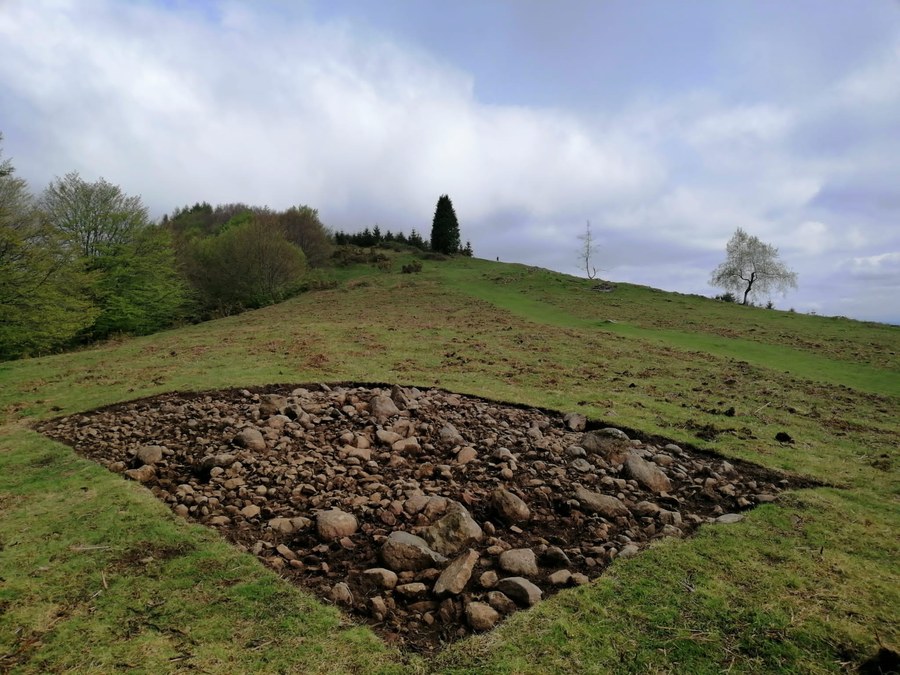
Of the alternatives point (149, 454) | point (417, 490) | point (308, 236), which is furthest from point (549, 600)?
point (308, 236)

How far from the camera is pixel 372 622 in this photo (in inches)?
150

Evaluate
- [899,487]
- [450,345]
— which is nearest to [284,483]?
[899,487]

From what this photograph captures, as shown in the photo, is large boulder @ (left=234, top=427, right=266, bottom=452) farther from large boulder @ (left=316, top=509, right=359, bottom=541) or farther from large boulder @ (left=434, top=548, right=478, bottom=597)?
large boulder @ (left=434, top=548, right=478, bottom=597)

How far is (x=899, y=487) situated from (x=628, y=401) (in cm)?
508

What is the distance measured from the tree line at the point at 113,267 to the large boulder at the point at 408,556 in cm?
2614

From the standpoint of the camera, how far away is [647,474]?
6.80 metres

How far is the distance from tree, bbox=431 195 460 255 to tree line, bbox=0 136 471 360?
18.8 meters

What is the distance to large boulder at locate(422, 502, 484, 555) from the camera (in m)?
4.90

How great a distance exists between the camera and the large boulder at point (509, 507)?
5.54 m

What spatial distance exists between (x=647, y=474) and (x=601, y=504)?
4.56 feet

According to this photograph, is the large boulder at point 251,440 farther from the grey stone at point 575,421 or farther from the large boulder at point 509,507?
the grey stone at point 575,421

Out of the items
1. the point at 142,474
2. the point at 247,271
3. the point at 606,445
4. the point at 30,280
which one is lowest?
the point at 142,474

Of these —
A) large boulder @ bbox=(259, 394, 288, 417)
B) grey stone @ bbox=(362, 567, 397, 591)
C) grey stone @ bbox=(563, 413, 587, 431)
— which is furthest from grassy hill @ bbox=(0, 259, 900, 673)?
large boulder @ bbox=(259, 394, 288, 417)

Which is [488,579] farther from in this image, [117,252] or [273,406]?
[117,252]
